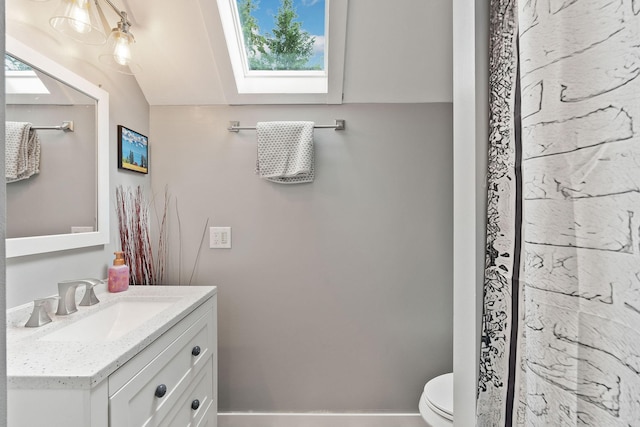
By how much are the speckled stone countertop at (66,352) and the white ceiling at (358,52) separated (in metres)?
1.14

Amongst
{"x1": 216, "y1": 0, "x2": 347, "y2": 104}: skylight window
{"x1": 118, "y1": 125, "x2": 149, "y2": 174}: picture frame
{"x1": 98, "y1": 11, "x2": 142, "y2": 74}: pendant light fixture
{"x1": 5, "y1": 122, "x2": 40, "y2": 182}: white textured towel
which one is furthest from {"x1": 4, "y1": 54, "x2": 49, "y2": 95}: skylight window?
{"x1": 216, "y1": 0, "x2": 347, "y2": 104}: skylight window

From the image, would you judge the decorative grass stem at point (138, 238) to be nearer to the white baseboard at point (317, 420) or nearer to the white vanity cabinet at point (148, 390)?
the white vanity cabinet at point (148, 390)

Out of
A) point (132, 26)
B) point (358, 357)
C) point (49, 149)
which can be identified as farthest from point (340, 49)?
point (358, 357)

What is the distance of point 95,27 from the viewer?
1.24 meters

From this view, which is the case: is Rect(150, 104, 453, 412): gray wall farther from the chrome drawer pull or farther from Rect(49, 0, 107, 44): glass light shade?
the chrome drawer pull

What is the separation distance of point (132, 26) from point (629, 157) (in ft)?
6.06

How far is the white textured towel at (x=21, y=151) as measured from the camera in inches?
40.3

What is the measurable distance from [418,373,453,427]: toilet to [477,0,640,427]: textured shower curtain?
931 mm

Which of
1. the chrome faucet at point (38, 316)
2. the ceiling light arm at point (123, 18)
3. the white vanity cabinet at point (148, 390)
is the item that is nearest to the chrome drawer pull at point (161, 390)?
the white vanity cabinet at point (148, 390)

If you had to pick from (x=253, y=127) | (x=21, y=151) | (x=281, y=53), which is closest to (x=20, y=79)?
(x=21, y=151)

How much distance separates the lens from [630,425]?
0.34 m

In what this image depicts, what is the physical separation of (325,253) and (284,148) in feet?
1.99

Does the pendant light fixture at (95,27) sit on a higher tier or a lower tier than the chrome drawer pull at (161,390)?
higher

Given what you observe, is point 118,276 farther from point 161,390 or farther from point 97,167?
point 161,390
